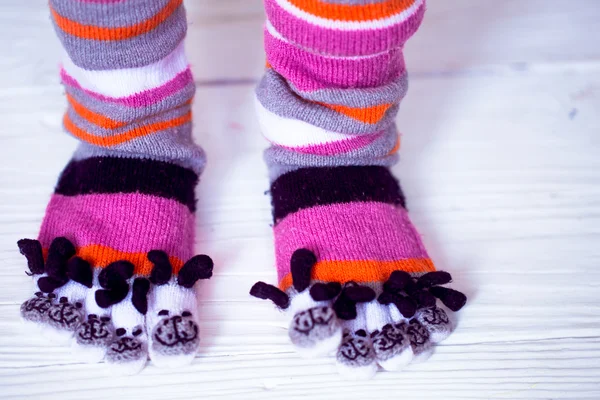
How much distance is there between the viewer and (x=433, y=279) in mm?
639

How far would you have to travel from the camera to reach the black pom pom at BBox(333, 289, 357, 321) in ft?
2.04

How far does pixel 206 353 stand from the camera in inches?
25.1

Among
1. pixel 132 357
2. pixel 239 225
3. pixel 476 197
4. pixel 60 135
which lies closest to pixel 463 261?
pixel 476 197

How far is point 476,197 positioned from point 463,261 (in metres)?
0.11

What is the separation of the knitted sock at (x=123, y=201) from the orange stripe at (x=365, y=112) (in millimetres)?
187

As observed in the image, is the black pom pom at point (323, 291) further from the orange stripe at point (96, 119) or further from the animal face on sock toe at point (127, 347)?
the orange stripe at point (96, 119)

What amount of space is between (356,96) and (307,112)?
2.3 inches

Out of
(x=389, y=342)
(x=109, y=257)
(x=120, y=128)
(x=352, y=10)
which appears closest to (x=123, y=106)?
(x=120, y=128)

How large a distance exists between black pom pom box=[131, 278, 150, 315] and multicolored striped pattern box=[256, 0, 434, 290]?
144mm

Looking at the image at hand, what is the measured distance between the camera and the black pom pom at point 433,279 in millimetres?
638

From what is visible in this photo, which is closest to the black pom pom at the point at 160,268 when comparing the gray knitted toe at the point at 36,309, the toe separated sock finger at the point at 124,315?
the toe separated sock finger at the point at 124,315

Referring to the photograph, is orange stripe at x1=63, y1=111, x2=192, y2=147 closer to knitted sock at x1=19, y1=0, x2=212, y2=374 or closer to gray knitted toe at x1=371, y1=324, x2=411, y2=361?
knitted sock at x1=19, y1=0, x2=212, y2=374

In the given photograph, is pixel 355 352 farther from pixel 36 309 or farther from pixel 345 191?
pixel 36 309

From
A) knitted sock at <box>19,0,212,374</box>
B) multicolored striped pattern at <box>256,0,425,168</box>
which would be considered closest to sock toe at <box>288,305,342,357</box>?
knitted sock at <box>19,0,212,374</box>
